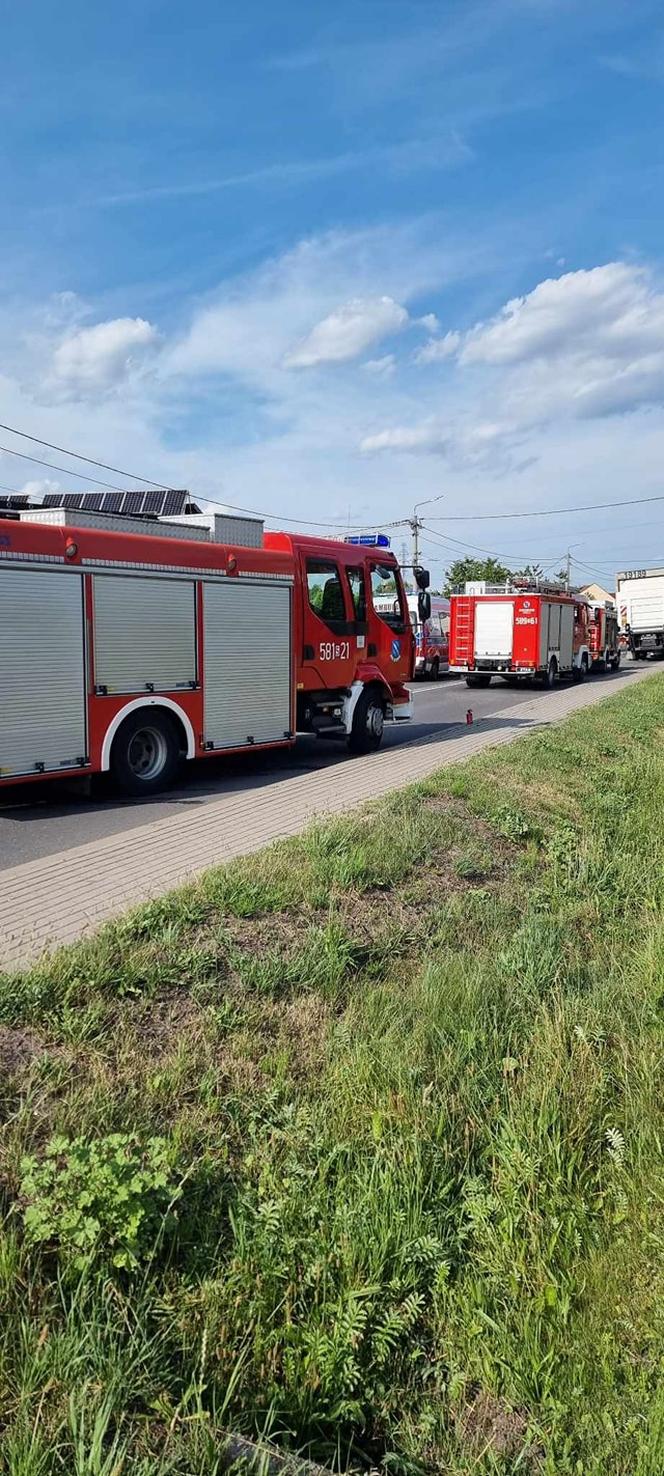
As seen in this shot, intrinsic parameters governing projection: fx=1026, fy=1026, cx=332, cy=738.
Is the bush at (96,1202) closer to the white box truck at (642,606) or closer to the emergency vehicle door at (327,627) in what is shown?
the emergency vehicle door at (327,627)

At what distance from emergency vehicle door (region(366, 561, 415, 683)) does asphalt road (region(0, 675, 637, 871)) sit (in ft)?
4.26

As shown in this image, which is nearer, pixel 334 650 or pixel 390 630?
pixel 334 650

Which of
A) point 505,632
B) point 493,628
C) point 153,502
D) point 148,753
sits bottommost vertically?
point 148,753

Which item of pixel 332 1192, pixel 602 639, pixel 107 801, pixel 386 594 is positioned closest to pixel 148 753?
pixel 107 801

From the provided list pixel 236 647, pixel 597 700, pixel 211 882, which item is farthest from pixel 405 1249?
pixel 597 700

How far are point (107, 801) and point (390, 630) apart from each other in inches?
214

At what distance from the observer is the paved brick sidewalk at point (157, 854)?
17.7ft

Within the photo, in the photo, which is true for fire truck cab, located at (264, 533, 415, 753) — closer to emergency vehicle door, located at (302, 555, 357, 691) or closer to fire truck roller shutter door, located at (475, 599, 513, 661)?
emergency vehicle door, located at (302, 555, 357, 691)

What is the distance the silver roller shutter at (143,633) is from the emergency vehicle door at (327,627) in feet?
7.57

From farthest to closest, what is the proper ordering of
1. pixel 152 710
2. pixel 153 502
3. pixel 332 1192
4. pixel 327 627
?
1. pixel 327 627
2. pixel 153 502
3. pixel 152 710
4. pixel 332 1192

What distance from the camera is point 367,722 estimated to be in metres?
13.7

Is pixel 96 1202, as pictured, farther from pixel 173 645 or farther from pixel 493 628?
pixel 493 628

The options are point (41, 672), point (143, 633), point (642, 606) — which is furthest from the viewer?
point (642, 606)

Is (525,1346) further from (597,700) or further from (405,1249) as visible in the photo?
(597,700)
